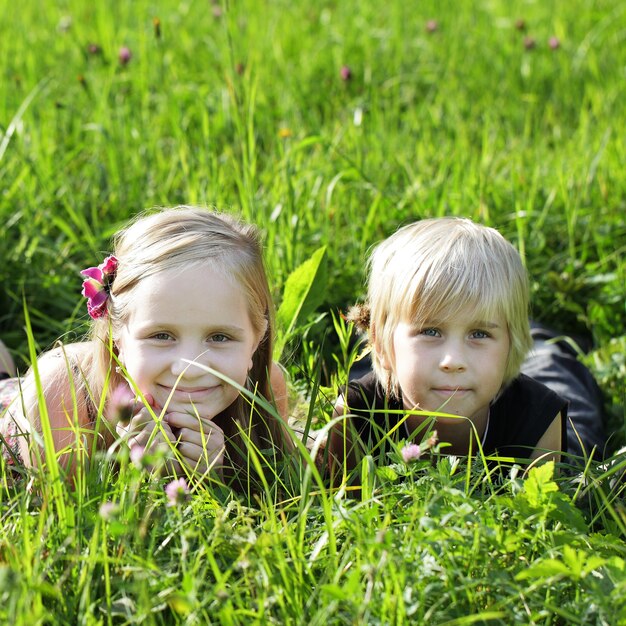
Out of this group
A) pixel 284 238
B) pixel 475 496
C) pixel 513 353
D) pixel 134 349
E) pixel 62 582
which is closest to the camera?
pixel 62 582

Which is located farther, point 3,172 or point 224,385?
point 3,172

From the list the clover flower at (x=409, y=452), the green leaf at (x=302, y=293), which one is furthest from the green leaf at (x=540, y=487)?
the green leaf at (x=302, y=293)

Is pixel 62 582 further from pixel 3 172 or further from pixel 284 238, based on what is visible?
pixel 3 172

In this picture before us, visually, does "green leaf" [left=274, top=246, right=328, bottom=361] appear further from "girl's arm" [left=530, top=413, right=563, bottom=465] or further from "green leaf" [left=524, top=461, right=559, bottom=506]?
"green leaf" [left=524, top=461, right=559, bottom=506]

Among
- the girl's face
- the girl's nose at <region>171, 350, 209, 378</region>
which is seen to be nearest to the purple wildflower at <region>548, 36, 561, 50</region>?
the girl's face

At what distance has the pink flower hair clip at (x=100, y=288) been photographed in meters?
2.20

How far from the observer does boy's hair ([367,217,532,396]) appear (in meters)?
2.17

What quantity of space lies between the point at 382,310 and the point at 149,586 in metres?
1.03

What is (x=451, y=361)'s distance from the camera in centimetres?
214

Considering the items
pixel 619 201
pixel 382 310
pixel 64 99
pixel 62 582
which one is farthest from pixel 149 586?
pixel 64 99

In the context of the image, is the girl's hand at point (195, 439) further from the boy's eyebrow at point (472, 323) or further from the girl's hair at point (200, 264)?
the boy's eyebrow at point (472, 323)

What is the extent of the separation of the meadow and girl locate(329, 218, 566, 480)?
13 cm

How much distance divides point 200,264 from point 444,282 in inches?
22.1

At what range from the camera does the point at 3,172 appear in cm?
333
